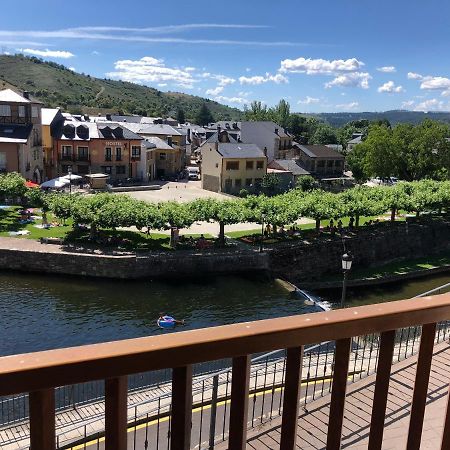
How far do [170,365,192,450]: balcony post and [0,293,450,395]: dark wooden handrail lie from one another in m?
0.05

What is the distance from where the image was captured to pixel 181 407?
154 centimetres

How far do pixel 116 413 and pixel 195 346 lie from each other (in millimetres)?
306

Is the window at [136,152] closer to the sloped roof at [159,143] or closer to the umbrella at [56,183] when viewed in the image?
the sloped roof at [159,143]

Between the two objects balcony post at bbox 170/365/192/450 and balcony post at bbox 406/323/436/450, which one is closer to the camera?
balcony post at bbox 170/365/192/450

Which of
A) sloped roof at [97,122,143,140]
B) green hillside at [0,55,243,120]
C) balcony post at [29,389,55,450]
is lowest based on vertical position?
balcony post at [29,389,55,450]

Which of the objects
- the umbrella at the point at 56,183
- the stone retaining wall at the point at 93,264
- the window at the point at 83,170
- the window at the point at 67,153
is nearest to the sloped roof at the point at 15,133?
the umbrella at the point at 56,183

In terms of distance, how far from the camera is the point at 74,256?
22.4m

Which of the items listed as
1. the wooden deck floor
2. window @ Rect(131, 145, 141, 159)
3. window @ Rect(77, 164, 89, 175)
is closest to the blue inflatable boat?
the wooden deck floor

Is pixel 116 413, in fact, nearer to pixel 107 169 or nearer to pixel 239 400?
pixel 239 400

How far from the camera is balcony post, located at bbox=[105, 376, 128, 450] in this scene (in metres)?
1.43

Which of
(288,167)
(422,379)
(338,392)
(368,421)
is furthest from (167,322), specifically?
(288,167)

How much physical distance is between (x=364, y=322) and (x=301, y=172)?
4817 cm

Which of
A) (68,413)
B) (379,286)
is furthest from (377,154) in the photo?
(68,413)

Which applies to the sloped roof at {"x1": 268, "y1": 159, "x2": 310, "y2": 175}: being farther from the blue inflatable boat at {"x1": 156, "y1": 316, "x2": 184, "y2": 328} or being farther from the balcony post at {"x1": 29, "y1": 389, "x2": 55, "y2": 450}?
the balcony post at {"x1": 29, "y1": 389, "x2": 55, "y2": 450}
